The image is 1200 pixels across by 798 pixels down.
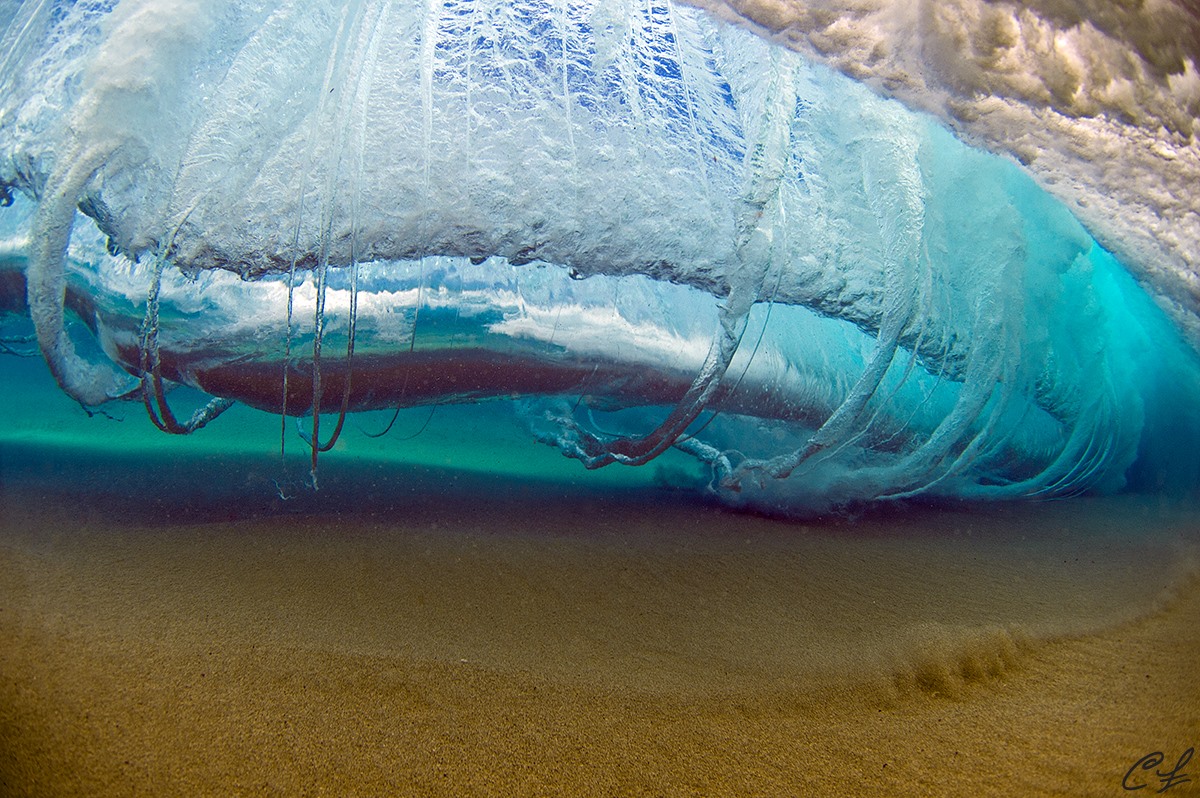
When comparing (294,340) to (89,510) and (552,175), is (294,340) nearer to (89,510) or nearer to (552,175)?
(89,510)

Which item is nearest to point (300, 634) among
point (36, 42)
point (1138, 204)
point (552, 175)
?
point (552, 175)

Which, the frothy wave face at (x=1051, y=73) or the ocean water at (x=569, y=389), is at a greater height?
the frothy wave face at (x=1051, y=73)

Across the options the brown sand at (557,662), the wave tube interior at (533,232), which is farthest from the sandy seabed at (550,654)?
the wave tube interior at (533,232)

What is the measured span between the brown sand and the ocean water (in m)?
0.01

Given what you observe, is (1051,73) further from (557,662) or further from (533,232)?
(557,662)

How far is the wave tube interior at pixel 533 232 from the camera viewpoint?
1.86 m

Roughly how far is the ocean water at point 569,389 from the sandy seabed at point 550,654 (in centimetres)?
1

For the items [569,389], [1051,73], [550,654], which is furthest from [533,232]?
[1051,73]

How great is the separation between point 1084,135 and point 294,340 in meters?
3.08

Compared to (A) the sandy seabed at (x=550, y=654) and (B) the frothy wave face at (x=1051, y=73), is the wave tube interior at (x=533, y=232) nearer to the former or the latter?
A: (B) the frothy wave face at (x=1051, y=73)

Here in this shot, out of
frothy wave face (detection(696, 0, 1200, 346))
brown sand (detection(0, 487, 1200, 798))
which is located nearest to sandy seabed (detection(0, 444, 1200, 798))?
brown sand (detection(0, 487, 1200, 798))

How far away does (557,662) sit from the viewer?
1398mm

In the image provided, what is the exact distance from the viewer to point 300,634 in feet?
4.60

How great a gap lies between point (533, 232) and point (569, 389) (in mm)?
859
